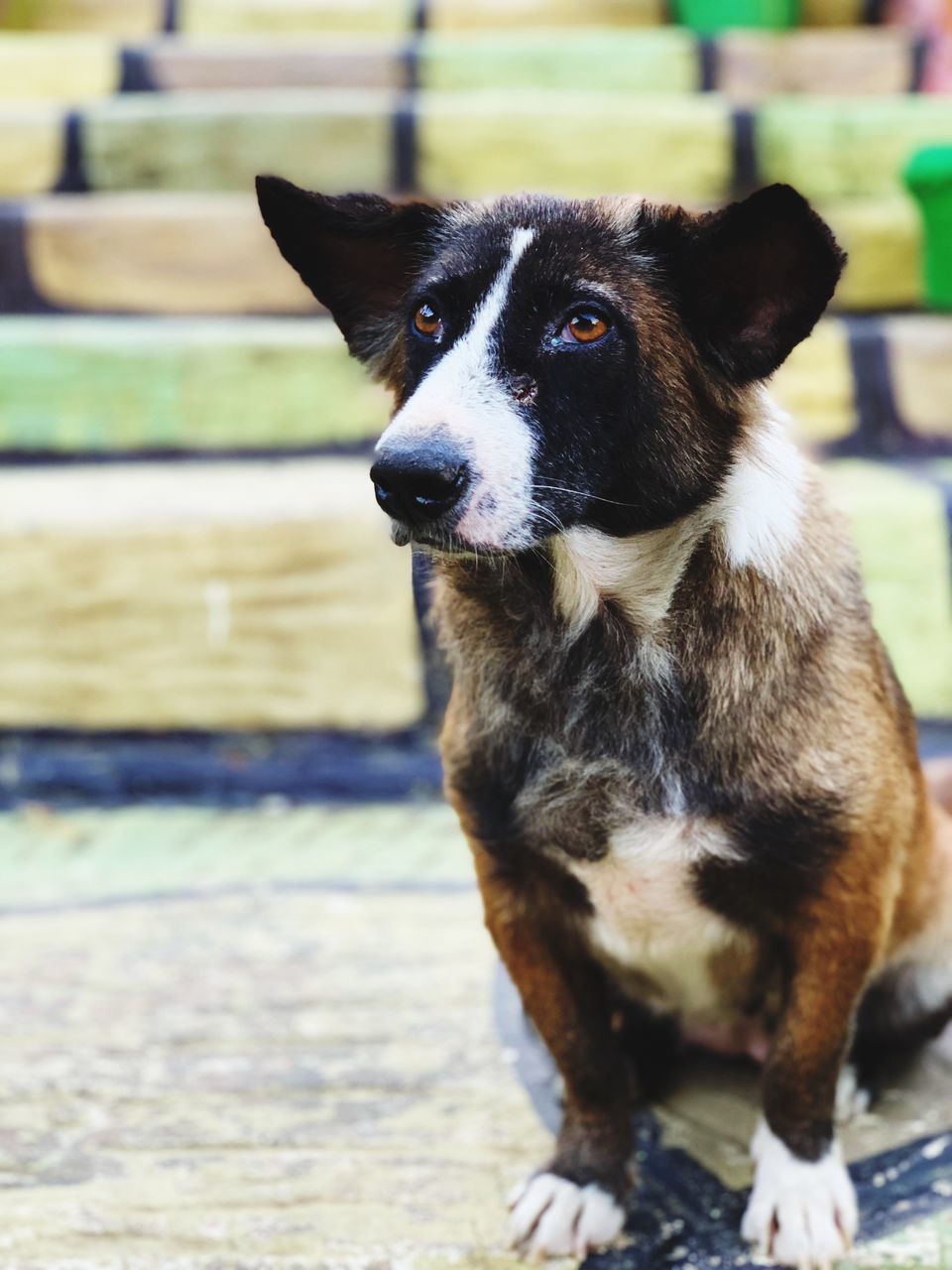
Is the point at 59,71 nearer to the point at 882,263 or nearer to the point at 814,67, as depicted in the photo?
the point at 814,67

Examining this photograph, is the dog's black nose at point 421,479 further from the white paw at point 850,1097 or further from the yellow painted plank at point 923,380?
the yellow painted plank at point 923,380

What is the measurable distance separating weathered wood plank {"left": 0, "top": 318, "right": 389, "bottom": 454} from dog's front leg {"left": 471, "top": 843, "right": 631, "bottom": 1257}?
211 centimetres

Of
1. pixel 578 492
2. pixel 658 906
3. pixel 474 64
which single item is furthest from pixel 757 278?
pixel 474 64

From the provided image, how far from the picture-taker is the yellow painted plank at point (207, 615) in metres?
3.13

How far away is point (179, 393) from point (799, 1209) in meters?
2.66

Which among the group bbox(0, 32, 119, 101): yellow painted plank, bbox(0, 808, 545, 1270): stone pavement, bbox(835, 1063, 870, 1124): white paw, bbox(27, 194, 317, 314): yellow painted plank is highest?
bbox(0, 32, 119, 101): yellow painted plank

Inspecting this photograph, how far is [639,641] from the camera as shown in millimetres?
1536

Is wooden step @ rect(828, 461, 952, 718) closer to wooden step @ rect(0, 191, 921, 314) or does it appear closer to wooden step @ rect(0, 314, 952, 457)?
wooden step @ rect(0, 314, 952, 457)

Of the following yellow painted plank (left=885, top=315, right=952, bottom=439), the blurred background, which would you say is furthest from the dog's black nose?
yellow painted plank (left=885, top=315, right=952, bottom=439)

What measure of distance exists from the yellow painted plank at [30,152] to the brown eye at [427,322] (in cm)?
310

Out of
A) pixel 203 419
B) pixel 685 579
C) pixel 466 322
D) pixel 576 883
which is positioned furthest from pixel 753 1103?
pixel 203 419

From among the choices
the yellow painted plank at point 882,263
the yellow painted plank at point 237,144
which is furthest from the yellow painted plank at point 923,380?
the yellow painted plank at point 237,144

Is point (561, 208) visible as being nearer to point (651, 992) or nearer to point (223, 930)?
point (651, 992)

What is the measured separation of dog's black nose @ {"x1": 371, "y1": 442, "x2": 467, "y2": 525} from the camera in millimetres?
1288
